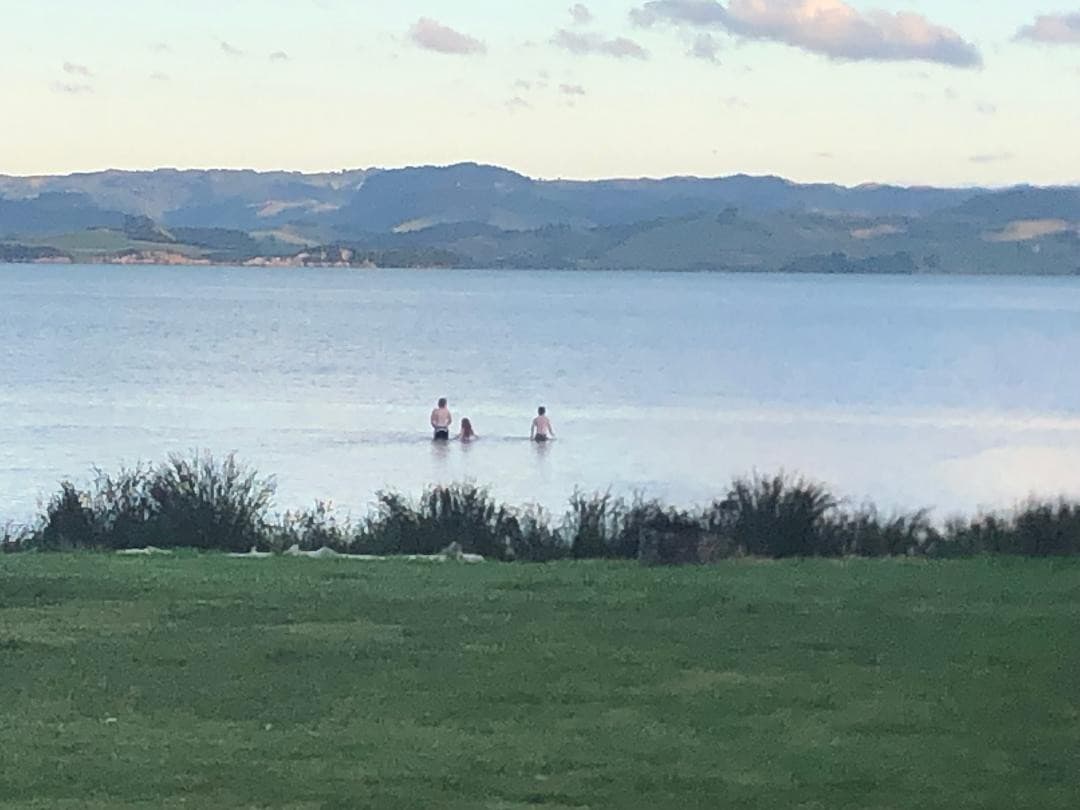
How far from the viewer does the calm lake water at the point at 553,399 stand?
3241cm

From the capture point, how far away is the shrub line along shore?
13.7m

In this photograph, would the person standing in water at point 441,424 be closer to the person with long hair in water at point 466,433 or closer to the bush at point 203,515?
the person with long hair in water at point 466,433

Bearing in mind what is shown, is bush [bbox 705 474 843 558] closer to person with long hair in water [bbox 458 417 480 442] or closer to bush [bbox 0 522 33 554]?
bush [bbox 0 522 33 554]

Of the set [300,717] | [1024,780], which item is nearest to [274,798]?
[300,717]

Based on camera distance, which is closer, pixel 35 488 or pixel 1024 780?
pixel 1024 780

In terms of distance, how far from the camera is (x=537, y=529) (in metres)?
15.0

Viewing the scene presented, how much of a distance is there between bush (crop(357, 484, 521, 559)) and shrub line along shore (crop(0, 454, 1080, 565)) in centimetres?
1

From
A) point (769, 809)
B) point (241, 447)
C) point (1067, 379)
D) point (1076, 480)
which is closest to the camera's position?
point (769, 809)

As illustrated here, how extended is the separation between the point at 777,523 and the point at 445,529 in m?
2.64

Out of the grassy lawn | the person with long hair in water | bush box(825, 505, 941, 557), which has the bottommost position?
the person with long hair in water

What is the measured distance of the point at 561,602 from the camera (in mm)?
9469

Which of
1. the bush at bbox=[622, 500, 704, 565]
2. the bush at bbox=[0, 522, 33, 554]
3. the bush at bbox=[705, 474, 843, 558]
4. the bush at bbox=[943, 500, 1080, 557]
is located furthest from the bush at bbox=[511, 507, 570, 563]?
the bush at bbox=[0, 522, 33, 554]

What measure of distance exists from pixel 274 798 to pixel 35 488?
2324 centimetres

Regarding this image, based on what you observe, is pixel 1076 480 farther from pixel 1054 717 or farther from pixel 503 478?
Answer: pixel 1054 717
